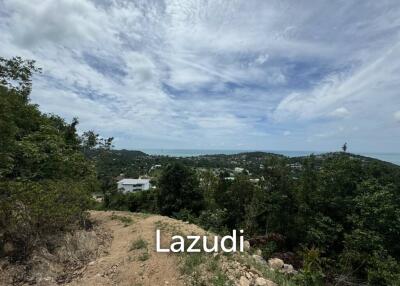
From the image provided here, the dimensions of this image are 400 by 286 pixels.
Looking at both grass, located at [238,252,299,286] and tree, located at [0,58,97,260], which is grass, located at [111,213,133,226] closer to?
tree, located at [0,58,97,260]

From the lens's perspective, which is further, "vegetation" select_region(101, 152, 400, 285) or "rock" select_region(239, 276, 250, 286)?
"vegetation" select_region(101, 152, 400, 285)

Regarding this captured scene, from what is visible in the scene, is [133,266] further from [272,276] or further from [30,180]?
[30,180]

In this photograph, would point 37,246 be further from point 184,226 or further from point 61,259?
point 184,226

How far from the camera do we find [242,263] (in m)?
6.46

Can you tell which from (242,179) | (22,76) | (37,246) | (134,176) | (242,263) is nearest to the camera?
(242,263)

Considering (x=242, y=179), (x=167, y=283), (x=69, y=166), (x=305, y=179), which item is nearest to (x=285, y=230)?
(x=305, y=179)

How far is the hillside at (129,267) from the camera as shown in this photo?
5.98 meters

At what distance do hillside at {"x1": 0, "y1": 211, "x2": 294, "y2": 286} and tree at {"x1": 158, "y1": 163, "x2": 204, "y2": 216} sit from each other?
493 inches

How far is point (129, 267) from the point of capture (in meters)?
6.69

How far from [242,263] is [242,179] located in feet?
57.6

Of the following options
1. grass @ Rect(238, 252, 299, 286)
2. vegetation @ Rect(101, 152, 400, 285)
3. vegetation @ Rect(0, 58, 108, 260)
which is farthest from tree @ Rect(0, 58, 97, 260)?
vegetation @ Rect(101, 152, 400, 285)

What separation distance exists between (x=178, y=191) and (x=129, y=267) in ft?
48.1

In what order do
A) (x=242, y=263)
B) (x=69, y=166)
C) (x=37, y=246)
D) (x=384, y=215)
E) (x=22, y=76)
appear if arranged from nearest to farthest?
1. (x=242, y=263)
2. (x=37, y=246)
3. (x=22, y=76)
4. (x=69, y=166)
5. (x=384, y=215)

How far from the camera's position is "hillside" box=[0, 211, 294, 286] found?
5.98m
